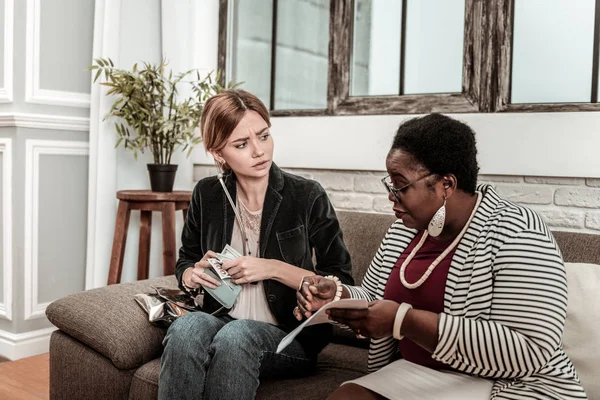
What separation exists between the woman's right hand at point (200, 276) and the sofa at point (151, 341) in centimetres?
19

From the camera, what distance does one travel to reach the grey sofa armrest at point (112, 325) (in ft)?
6.36

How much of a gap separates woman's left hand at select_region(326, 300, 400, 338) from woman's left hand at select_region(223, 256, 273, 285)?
1.57 ft

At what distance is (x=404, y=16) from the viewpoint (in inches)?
104

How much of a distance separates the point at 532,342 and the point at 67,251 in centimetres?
251

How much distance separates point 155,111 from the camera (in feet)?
9.66

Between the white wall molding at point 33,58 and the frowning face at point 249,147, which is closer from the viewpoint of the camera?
the frowning face at point 249,147

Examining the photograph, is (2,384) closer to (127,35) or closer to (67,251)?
(67,251)

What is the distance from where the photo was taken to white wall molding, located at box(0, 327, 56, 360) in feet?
10.4

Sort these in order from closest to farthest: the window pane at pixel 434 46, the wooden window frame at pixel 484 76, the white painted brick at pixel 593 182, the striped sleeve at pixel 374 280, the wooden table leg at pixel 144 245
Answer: the striped sleeve at pixel 374 280, the white painted brick at pixel 593 182, the wooden window frame at pixel 484 76, the window pane at pixel 434 46, the wooden table leg at pixel 144 245

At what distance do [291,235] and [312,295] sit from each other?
0.38 m

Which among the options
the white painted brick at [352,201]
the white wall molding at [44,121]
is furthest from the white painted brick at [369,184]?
the white wall molding at [44,121]

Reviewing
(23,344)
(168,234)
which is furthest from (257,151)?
(23,344)

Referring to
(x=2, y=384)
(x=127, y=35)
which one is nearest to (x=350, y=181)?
(x=127, y=35)

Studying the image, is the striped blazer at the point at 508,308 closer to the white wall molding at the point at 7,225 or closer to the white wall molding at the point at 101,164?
the white wall molding at the point at 101,164
